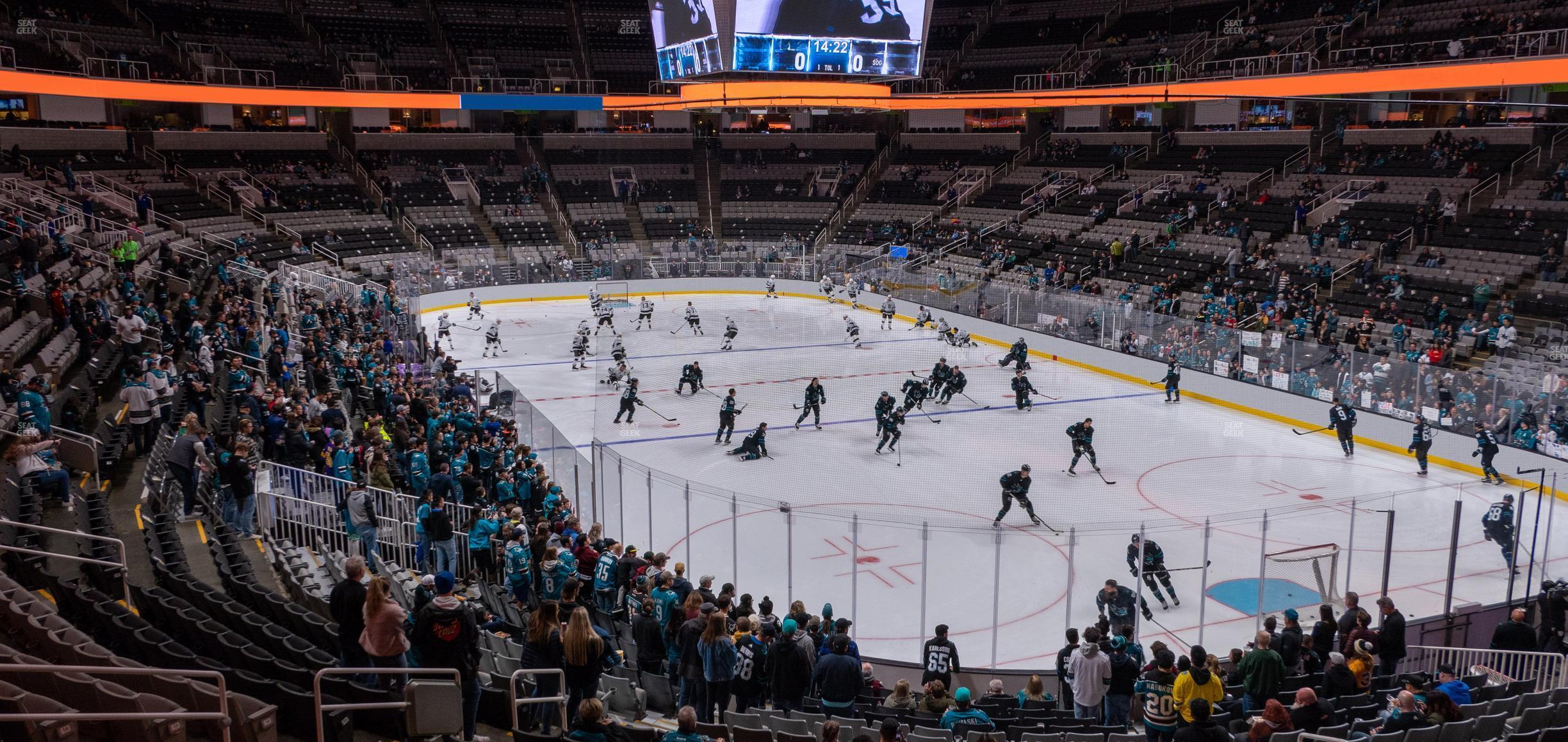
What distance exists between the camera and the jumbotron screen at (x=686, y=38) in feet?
82.4

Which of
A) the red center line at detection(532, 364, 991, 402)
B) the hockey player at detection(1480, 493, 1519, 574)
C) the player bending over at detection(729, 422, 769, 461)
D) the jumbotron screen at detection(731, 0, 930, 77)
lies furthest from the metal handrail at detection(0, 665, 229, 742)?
the jumbotron screen at detection(731, 0, 930, 77)

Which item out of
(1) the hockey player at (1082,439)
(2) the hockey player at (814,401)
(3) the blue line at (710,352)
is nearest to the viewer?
(1) the hockey player at (1082,439)

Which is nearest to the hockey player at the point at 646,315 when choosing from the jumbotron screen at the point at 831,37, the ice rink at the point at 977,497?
the ice rink at the point at 977,497

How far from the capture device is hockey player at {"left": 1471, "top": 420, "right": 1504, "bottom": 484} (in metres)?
16.5

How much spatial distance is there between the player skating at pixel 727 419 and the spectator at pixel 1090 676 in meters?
11.0

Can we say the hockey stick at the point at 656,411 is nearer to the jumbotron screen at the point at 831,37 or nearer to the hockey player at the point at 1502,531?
the jumbotron screen at the point at 831,37

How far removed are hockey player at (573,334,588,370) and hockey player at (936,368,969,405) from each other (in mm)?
9006

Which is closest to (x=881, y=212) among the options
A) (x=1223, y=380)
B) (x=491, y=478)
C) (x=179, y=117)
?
(x=1223, y=380)

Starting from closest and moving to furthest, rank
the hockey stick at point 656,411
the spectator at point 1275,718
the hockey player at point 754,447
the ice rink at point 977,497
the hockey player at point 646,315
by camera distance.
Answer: the spectator at point 1275,718
the ice rink at point 977,497
the hockey player at point 754,447
the hockey stick at point 656,411
the hockey player at point 646,315

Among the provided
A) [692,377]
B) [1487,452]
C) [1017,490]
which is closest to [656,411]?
[692,377]

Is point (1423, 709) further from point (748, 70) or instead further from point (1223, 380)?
point (748, 70)

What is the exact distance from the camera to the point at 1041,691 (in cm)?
898

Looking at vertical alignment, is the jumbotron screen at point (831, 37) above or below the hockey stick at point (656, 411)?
above

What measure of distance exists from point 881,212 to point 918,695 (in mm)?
37825
